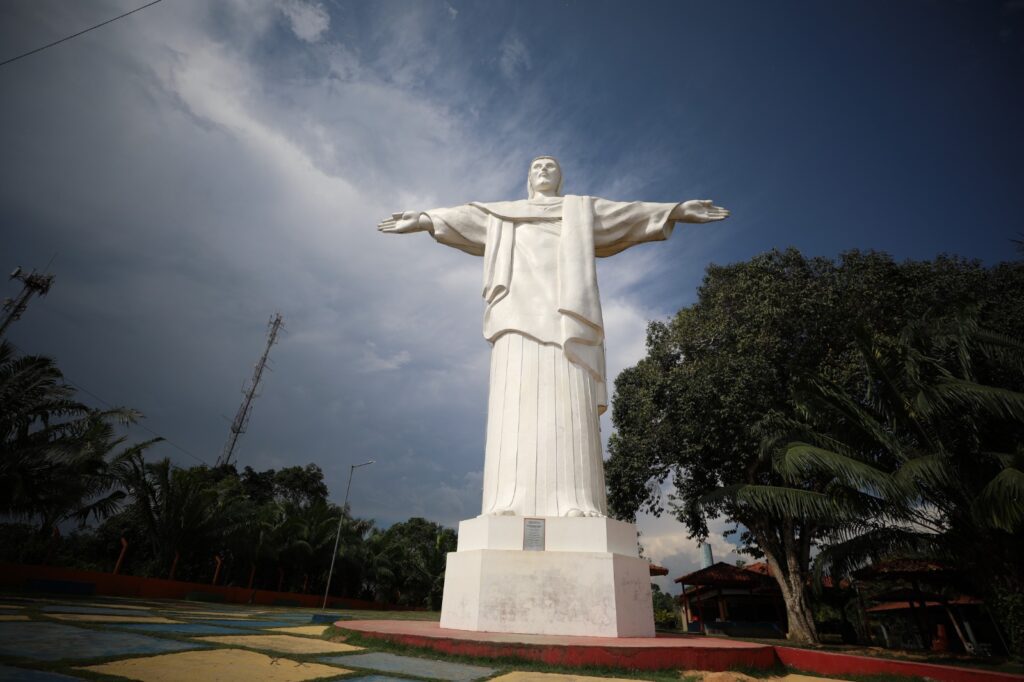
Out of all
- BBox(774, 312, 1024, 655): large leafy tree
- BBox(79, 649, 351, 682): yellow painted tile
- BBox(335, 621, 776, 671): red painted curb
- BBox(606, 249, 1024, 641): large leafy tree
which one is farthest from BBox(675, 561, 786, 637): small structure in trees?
BBox(79, 649, 351, 682): yellow painted tile

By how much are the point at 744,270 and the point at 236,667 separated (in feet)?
49.9

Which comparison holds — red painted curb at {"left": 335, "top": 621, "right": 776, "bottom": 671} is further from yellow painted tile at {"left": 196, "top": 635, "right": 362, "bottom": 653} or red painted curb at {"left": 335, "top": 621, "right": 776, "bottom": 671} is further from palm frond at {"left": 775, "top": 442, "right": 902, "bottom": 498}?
palm frond at {"left": 775, "top": 442, "right": 902, "bottom": 498}

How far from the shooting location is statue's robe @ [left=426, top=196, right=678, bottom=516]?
5.62 metres

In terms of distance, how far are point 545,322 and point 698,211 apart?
2920 millimetres

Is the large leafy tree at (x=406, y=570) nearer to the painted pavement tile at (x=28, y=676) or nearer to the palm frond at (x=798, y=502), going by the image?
the palm frond at (x=798, y=502)

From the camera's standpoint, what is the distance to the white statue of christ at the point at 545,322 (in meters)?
5.63

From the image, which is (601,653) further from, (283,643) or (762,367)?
(762,367)

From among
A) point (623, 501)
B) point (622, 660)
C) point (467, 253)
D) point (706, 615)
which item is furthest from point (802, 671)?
point (706, 615)

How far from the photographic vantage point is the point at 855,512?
8.92 metres

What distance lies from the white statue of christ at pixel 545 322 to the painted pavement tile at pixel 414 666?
2.01 metres

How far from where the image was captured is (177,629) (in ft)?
13.4

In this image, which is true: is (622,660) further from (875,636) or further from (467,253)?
(875,636)

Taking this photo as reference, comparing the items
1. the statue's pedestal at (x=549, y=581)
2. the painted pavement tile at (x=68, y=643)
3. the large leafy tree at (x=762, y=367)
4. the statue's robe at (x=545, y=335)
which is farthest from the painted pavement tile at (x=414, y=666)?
the large leafy tree at (x=762, y=367)

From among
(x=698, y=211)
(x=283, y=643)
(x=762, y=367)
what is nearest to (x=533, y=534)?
(x=283, y=643)
